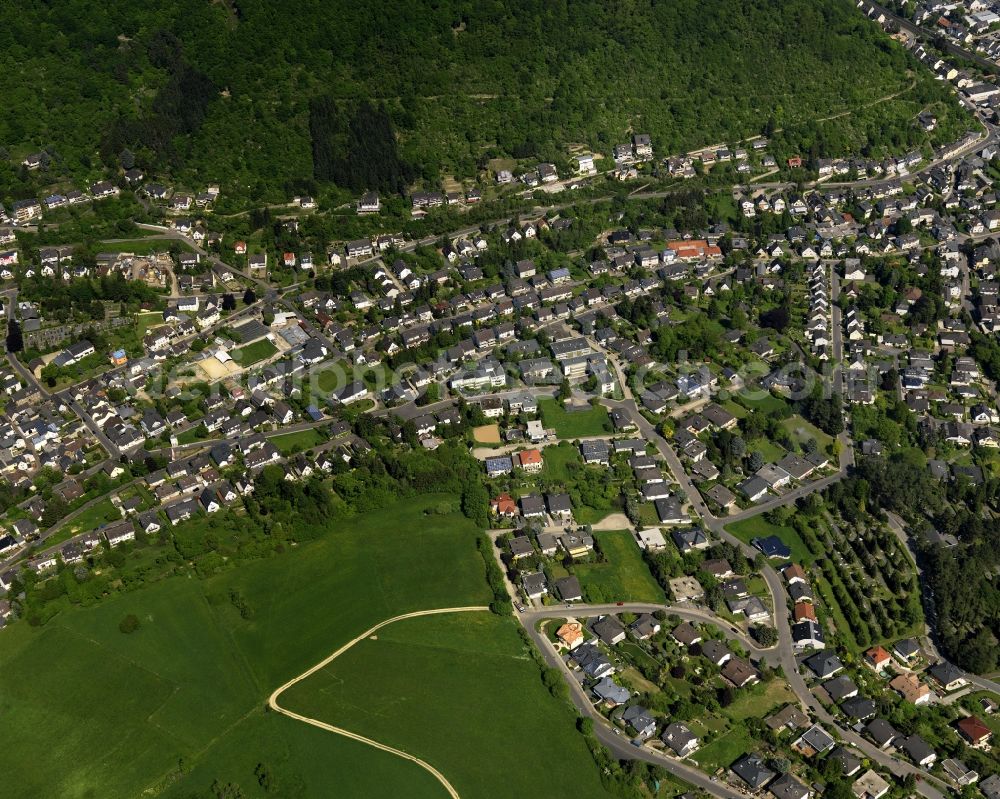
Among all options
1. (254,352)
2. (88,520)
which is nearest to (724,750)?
(88,520)

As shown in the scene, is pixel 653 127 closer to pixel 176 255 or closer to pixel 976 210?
pixel 976 210

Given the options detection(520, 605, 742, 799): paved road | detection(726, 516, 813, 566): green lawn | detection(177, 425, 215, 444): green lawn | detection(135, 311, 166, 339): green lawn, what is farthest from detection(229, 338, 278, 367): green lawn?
detection(726, 516, 813, 566): green lawn

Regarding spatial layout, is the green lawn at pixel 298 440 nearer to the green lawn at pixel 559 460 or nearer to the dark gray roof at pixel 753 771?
the green lawn at pixel 559 460

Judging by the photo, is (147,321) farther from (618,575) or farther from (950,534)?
(950,534)

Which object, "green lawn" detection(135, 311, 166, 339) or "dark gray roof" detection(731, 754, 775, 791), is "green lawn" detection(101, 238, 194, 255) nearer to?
"green lawn" detection(135, 311, 166, 339)

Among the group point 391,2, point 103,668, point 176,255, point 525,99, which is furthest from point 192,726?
point 391,2

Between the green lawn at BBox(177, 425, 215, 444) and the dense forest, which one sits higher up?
the green lawn at BBox(177, 425, 215, 444)
